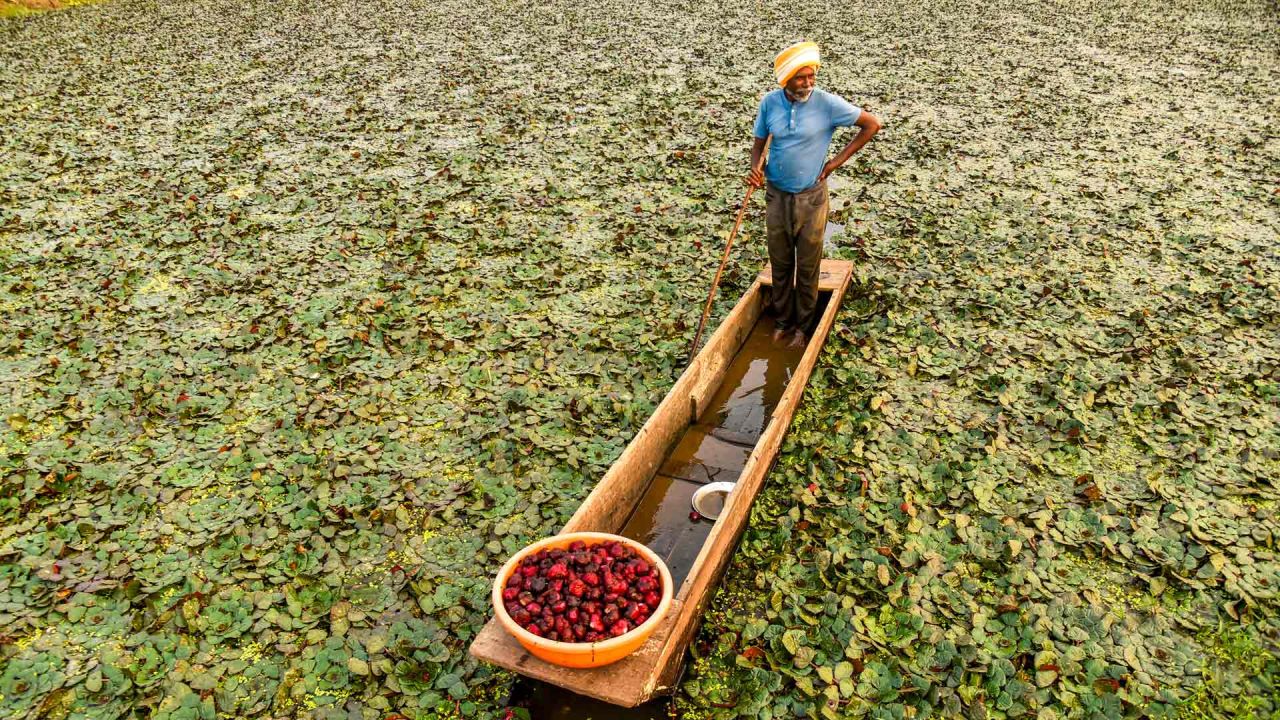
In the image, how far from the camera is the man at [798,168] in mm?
5902

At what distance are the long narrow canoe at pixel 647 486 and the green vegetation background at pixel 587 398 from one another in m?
0.45

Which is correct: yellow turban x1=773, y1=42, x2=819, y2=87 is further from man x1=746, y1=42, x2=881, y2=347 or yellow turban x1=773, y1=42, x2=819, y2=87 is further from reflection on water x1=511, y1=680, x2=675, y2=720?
reflection on water x1=511, y1=680, x2=675, y2=720

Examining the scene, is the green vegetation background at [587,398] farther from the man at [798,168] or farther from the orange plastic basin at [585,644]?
the orange plastic basin at [585,644]

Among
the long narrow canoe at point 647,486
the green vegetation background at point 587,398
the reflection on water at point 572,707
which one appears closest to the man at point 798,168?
the long narrow canoe at point 647,486

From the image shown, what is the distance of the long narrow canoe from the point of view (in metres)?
3.47

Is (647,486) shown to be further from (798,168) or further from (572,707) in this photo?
(798,168)

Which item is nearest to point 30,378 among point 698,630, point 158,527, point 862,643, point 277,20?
point 158,527

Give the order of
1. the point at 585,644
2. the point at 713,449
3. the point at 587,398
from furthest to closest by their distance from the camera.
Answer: the point at 587,398 → the point at 713,449 → the point at 585,644

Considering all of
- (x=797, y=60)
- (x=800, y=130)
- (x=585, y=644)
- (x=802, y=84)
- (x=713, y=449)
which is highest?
(x=797, y=60)

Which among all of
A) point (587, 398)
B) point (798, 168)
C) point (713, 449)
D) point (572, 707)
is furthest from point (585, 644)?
point (798, 168)

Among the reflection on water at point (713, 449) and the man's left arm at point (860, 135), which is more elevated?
the man's left arm at point (860, 135)

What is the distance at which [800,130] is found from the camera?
603cm

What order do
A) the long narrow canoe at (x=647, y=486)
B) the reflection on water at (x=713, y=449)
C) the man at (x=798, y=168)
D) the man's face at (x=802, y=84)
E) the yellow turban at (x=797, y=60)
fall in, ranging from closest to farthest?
the long narrow canoe at (x=647, y=486) < the reflection on water at (x=713, y=449) < the yellow turban at (x=797, y=60) < the man's face at (x=802, y=84) < the man at (x=798, y=168)

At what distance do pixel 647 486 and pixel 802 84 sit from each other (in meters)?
3.57
